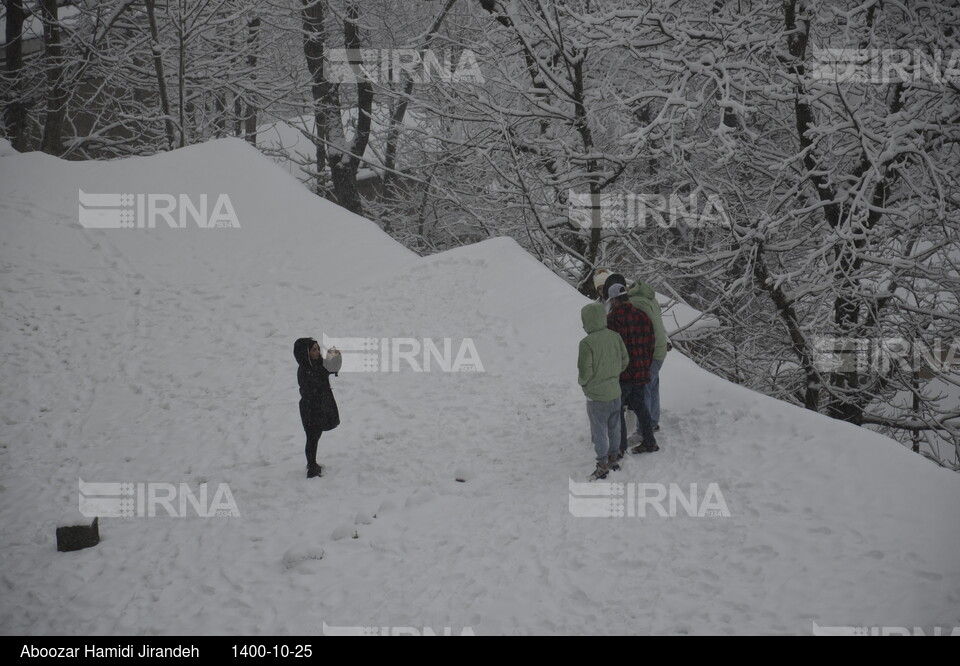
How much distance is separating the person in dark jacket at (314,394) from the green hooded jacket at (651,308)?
2999mm

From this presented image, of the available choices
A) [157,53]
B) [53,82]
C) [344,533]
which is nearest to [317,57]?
[157,53]

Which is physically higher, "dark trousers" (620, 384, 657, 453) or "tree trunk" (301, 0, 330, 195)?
"tree trunk" (301, 0, 330, 195)

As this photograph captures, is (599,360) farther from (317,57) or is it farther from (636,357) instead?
(317,57)

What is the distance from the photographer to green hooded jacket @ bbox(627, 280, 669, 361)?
24.9 feet

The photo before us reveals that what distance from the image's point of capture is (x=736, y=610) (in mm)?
5160

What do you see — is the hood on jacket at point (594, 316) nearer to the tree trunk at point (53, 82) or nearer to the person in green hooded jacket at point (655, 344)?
the person in green hooded jacket at point (655, 344)

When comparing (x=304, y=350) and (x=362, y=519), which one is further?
(x=304, y=350)

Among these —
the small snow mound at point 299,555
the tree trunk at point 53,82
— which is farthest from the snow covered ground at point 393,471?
the tree trunk at point 53,82

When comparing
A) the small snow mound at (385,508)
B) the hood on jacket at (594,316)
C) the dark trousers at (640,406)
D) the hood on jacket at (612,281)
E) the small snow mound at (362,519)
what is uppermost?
the hood on jacket at (612,281)

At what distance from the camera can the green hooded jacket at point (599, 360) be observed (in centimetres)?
699

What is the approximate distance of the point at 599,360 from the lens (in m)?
7.00

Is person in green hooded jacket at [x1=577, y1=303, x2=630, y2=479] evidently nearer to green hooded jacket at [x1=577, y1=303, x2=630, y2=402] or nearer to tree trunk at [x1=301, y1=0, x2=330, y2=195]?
green hooded jacket at [x1=577, y1=303, x2=630, y2=402]

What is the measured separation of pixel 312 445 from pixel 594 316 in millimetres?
3055
